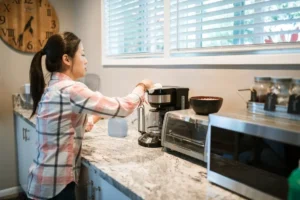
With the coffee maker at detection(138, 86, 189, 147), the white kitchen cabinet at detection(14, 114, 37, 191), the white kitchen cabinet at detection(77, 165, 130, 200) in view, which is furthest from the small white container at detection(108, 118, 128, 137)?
the white kitchen cabinet at detection(14, 114, 37, 191)

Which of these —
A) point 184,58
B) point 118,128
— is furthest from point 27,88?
point 184,58

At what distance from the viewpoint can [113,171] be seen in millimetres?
1192

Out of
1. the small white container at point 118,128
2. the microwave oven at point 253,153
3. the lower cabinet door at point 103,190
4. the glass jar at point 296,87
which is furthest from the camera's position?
the small white container at point 118,128

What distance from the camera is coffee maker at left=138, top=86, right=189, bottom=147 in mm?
1486

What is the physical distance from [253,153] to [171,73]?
96cm

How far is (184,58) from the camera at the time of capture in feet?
5.37

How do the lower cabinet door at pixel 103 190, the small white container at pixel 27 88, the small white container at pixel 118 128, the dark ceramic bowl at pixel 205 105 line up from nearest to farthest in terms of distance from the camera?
the lower cabinet door at pixel 103 190
the dark ceramic bowl at pixel 205 105
the small white container at pixel 118 128
the small white container at pixel 27 88

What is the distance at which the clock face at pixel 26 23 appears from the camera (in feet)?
8.49

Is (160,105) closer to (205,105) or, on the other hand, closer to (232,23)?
(205,105)

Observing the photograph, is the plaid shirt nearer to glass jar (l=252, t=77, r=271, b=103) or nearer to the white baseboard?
glass jar (l=252, t=77, r=271, b=103)

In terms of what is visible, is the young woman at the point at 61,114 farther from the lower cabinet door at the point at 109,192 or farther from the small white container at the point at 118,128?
the small white container at the point at 118,128

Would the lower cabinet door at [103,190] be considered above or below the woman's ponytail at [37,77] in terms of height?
below

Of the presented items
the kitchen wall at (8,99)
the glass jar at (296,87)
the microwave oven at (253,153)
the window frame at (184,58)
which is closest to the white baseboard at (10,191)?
the kitchen wall at (8,99)

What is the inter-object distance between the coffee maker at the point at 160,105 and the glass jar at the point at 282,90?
24.2 inches
